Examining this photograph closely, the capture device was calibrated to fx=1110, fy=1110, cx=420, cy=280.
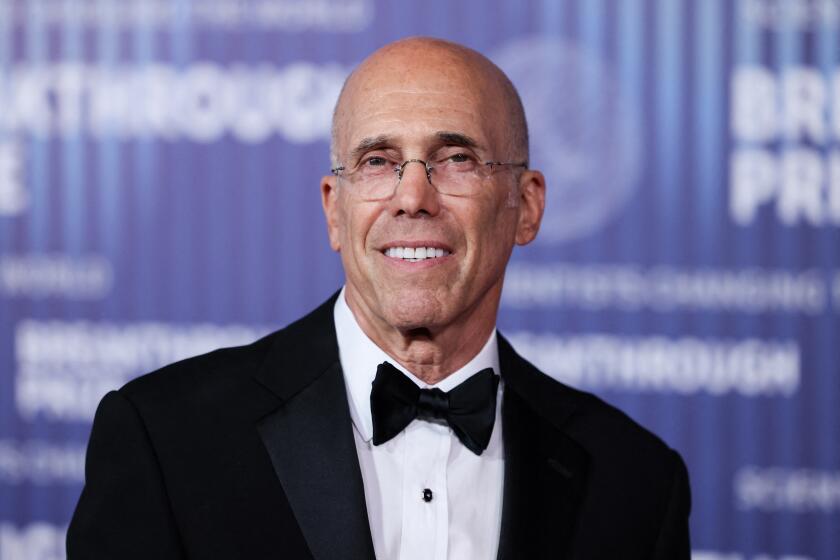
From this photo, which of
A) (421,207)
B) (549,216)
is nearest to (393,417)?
(421,207)

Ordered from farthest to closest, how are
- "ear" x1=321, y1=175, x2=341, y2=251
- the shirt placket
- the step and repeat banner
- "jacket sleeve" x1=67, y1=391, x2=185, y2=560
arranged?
1. the step and repeat banner
2. "ear" x1=321, y1=175, x2=341, y2=251
3. the shirt placket
4. "jacket sleeve" x1=67, y1=391, x2=185, y2=560

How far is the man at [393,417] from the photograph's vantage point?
159cm

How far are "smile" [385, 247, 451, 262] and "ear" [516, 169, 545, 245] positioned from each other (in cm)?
26

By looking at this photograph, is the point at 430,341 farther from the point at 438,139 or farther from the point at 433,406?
the point at 438,139

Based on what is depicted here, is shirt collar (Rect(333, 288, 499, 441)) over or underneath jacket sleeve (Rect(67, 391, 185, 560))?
over

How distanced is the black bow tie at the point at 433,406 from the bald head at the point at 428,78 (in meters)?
0.37

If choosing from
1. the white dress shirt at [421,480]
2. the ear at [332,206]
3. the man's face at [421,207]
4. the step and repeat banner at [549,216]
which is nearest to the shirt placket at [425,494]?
the white dress shirt at [421,480]

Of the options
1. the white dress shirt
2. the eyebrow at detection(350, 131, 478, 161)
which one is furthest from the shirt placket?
the eyebrow at detection(350, 131, 478, 161)

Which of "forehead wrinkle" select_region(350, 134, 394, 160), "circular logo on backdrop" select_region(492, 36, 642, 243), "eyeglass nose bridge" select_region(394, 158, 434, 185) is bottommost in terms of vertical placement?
"eyeglass nose bridge" select_region(394, 158, 434, 185)

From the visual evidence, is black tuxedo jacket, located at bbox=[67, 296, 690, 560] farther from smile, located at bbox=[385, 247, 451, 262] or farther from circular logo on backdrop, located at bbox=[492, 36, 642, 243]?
circular logo on backdrop, located at bbox=[492, 36, 642, 243]

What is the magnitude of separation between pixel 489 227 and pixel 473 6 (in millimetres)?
1615

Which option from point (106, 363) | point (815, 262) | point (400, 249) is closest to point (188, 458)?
point (400, 249)

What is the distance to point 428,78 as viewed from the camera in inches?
68.0

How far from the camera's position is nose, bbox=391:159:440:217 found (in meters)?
1.65
